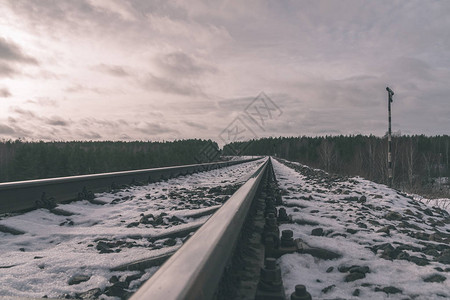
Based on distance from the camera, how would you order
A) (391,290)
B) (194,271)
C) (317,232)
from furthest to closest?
(317,232) < (391,290) < (194,271)

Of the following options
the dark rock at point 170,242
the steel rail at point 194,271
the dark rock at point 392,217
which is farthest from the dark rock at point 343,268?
the dark rock at point 392,217

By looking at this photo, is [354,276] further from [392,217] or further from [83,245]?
[392,217]

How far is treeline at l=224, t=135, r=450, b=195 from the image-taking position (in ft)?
102

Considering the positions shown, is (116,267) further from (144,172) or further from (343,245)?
(144,172)

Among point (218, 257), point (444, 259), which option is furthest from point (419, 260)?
point (218, 257)

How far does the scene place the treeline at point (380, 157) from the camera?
1219 inches

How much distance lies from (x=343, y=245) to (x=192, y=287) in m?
2.16

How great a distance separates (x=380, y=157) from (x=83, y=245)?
43.9 metres

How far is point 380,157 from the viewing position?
4072 cm

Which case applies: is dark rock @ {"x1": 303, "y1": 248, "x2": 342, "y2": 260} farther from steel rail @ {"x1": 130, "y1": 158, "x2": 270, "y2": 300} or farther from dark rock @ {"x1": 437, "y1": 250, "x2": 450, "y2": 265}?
steel rail @ {"x1": 130, "y1": 158, "x2": 270, "y2": 300}

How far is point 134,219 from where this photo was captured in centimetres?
387

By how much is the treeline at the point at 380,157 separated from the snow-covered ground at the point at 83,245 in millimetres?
15363

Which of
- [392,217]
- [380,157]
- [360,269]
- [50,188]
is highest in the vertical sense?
[380,157]

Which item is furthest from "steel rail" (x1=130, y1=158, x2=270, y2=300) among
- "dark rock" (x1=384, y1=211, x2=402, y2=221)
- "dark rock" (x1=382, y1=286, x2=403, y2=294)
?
"dark rock" (x1=384, y1=211, x2=402, y2=221)
